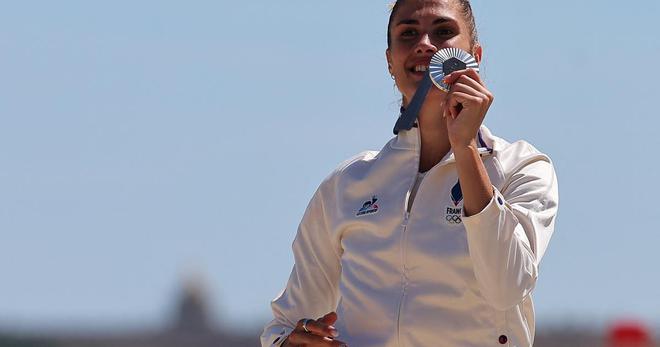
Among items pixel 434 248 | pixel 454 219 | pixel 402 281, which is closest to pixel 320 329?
pixel 402 281

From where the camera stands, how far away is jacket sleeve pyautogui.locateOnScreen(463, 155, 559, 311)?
314 inches

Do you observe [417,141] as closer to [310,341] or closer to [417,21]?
[417,21]

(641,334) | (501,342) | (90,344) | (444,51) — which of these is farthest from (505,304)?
(90,344)

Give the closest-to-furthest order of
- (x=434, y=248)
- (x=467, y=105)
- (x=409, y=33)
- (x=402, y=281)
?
(x=467, y=105)
(x=434, y=248)
(x=402, y=281)
(x=409, y=33)

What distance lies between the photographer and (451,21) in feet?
28.1

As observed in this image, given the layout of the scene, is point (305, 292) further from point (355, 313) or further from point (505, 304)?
point (505, 304)

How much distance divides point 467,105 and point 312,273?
1.34 m

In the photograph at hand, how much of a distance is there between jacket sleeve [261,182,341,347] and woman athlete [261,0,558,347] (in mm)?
13

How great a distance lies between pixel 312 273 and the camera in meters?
9.07

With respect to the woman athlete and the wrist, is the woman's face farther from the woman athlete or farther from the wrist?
the wrist

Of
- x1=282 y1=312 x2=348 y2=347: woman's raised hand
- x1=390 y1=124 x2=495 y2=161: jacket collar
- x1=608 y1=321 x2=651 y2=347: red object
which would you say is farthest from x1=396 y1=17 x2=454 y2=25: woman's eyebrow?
x1=608 y1=321 x2=651 y2=347: red object

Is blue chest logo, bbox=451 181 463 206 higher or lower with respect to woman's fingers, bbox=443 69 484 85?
lower

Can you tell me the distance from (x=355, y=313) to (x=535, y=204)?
0.81m

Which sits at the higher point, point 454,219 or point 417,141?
point 417,141
